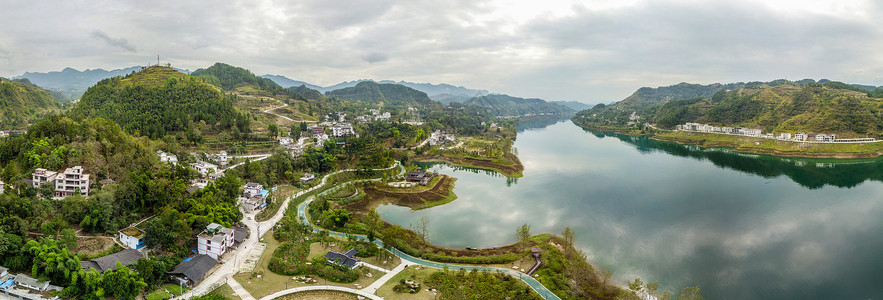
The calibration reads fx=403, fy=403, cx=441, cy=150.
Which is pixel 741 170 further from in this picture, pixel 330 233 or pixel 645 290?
pixel 330 233

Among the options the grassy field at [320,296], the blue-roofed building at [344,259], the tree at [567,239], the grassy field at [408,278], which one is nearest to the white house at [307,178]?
the blue-roofed building at [344,259]

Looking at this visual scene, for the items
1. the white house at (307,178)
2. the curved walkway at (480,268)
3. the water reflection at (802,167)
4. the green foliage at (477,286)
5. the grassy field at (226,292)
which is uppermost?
the water reflection at (802,167)

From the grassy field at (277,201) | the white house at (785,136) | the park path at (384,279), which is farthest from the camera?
the white house at (785,136)

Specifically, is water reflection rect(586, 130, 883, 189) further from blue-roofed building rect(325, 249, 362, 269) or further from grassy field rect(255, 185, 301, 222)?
grassy field rect(255, 185, 301, 222)

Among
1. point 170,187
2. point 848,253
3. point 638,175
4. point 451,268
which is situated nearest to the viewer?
point 451,268

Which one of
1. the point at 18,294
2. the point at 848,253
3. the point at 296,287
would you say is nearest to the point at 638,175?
the point at 848,253

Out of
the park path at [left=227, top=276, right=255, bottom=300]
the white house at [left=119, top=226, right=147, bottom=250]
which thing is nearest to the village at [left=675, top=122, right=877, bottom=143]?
the park path at [left=227, top=276, right=255, bottom=300]

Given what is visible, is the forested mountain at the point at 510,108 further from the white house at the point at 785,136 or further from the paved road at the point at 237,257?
the paved road at the point at 237,257
